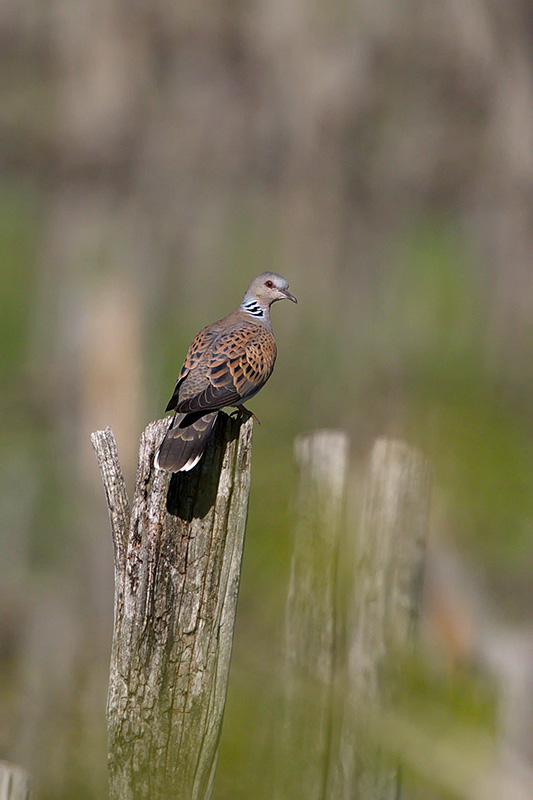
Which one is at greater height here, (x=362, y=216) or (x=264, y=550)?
(x=362, y=216)

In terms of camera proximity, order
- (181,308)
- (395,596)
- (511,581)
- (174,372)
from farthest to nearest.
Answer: (181,308)
(174,372)
(511,581)
(395,596)

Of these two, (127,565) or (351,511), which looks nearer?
(127,565)

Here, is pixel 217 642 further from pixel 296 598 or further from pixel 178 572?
pixel 296 598

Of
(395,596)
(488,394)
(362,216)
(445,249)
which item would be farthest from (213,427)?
(362,216)

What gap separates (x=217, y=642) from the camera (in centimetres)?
164

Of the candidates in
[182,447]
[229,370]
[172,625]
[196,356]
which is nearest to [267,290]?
[196,356]

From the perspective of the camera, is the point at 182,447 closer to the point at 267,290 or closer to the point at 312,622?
the point at 312,622

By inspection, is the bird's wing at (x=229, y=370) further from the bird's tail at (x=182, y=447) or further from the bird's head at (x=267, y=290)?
the bird's head at (x=267, y=290)

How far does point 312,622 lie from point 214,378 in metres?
0.70

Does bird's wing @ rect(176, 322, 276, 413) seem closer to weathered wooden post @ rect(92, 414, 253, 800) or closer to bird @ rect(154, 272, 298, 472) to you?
bird @ rect(154, 272, 298, 472)

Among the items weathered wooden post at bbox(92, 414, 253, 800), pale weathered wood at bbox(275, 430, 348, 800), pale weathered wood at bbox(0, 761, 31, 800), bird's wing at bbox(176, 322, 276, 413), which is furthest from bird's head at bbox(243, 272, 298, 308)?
pale weathered wood at bbox(0, 761, 31, 800)

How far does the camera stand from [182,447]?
1675mm

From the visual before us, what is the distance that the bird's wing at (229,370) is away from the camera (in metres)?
2.03

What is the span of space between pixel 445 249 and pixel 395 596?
15.7ft
